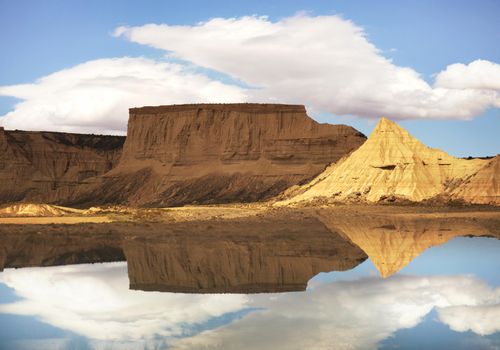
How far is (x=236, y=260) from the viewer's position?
63.0 feet

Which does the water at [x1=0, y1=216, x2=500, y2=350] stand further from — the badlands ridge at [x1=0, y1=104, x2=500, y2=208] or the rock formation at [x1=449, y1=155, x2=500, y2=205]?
the badlands ridge at [x1=0, y1=104, x2=500, y2=208]

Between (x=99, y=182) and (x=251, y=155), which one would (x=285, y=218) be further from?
(x=99, y=182)

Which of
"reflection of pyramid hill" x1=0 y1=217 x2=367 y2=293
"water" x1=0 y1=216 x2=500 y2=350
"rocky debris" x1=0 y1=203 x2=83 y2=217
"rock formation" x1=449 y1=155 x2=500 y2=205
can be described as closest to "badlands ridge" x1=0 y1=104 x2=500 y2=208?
"rock formation" x1=449 y1=155 x2=500 y2=205

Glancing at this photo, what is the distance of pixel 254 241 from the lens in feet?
81.6

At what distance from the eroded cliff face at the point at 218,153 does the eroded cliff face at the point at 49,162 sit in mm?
18938

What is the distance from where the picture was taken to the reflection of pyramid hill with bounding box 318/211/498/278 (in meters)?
19.7

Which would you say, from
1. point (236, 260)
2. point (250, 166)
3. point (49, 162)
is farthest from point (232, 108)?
point (236, 260)

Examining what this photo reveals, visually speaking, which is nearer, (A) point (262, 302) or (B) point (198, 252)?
(A) point (262, 302)

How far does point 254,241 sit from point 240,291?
1052 cm

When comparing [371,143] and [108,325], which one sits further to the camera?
[371,143]

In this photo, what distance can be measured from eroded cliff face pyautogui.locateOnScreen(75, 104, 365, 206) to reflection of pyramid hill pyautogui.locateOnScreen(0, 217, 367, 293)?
42.0 meters

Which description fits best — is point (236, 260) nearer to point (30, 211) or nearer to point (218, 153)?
point (30, 211)

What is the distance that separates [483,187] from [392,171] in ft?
25.1

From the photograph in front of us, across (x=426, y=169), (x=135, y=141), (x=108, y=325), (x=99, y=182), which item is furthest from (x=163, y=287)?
(x=135, y=141)
